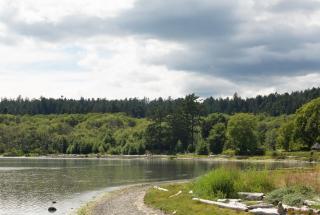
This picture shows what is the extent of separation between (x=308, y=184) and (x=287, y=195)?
6.24 meters

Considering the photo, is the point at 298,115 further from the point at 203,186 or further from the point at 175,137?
the point at 203,186

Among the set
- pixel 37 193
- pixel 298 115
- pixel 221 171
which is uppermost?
pixel 298 115

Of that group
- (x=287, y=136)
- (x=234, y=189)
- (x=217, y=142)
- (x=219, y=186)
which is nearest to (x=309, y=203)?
(x=234, y=189)

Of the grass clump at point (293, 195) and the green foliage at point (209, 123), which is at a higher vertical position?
the green foliage at point (209, 123)

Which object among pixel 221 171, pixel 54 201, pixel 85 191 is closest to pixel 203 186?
pixel 221 171

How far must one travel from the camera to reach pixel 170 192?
47.6 m

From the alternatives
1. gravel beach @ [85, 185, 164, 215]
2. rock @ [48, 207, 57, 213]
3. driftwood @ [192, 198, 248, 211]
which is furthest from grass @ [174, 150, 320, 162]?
driftwood @ [192, 198, 248, 211]

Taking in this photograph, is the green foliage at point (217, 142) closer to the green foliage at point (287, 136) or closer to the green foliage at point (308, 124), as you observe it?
the green foliage at point (287, 136)

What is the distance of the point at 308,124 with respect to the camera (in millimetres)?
138125

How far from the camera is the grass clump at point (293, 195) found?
30.9 meters

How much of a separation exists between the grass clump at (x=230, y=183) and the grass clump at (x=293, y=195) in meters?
4.27

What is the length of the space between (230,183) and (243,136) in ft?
388

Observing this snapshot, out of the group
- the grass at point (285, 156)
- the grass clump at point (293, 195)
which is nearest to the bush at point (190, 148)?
the grass at point (285, 156)

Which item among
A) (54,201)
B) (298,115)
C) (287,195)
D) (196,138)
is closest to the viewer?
(287,195)
